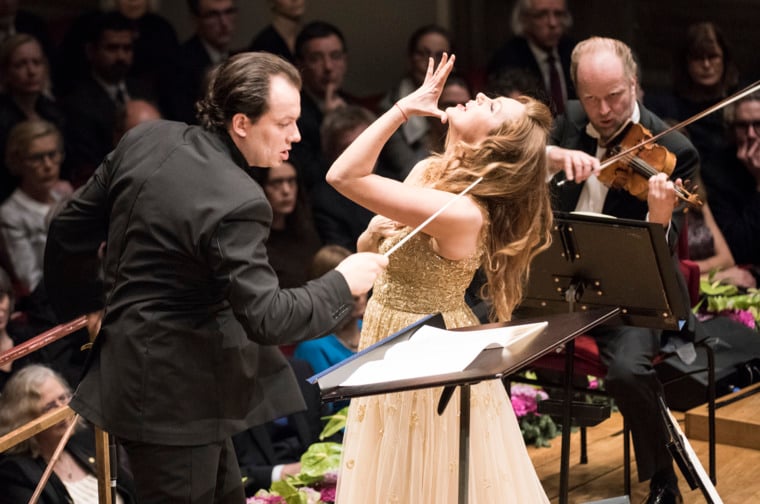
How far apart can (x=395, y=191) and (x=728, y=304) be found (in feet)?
9.36

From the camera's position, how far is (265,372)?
2416mm

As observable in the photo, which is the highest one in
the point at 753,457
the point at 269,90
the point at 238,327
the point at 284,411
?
the point at 269,90

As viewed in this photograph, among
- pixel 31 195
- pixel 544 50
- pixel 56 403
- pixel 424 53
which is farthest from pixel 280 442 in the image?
pixel 544 50

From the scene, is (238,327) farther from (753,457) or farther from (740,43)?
(740,43)

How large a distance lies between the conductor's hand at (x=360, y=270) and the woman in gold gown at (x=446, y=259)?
0.28 metres

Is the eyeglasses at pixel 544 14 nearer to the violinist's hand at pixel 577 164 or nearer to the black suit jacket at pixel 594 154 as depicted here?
the black suit jacket at pixel 594 154

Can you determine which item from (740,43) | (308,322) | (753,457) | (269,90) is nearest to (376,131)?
(269,90)

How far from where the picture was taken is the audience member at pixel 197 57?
18.6 feet

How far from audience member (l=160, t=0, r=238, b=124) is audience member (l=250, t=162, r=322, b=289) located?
747 mm

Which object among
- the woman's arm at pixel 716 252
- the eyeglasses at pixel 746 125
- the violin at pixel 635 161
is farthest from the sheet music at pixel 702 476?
the eyeglasses at pixel 746 125

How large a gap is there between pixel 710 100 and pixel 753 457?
92.0 inches

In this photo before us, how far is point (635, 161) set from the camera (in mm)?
3568

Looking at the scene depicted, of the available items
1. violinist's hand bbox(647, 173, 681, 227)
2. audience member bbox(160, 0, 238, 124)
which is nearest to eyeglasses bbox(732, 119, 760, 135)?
violinist's hand bbox(647, 173, 681, 227)

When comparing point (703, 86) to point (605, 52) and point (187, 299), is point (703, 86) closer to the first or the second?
point (605, 52)
